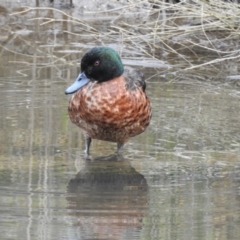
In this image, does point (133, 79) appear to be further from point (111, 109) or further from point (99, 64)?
point (111, 109)

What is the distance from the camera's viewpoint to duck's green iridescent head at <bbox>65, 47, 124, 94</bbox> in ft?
19.4

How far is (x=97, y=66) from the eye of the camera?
5914 millimetres

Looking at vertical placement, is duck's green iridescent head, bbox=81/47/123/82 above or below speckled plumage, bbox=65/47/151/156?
above

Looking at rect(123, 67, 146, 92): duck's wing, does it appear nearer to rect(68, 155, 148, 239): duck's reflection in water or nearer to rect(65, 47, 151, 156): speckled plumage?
rect(65, 47, 151, 156): speckled plumage

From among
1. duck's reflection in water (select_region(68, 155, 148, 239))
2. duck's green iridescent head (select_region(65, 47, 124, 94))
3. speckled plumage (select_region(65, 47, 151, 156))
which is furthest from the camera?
duck's green iridescent head (select_region(65, 47, 124, 94))

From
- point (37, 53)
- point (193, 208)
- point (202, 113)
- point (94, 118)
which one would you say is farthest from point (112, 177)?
point (37, 53)

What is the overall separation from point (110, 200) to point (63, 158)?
920 millimetres

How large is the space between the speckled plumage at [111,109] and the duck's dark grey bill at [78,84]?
0.02m

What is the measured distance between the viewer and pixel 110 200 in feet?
16.5

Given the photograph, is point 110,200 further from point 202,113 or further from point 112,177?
point 202,113

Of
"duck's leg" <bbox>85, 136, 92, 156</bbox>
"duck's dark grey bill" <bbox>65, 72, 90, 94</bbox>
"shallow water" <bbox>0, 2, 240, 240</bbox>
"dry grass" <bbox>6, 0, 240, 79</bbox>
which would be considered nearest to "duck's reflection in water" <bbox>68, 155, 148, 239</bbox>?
"shallow water" <bbox>0, 2, 240, 240</bbox>

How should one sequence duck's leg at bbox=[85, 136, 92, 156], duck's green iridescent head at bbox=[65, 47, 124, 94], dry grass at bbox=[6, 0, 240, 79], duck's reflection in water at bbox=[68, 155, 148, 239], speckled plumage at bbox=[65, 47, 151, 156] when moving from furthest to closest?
1. dry grass at bbox=[6, 0, 240, 79]
2. duck's leg at bbox=[85, 136, 92, 156]
3. duck's green iridescent head at bbox=[65, 47, 124, 94]
4. speckled plumage at bbox=[65, 47, 151, 156]
5. duck's reflection in water at bbox=[68, 155, 148, 239]

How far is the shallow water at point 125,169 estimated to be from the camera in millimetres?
4574

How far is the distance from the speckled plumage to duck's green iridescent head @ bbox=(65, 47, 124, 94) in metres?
0.03
